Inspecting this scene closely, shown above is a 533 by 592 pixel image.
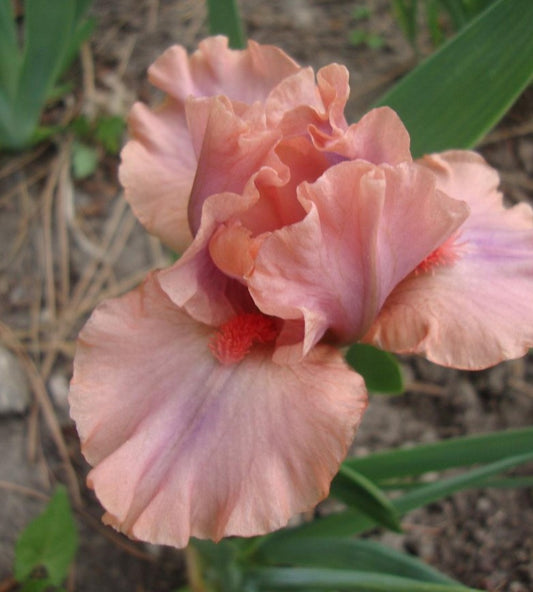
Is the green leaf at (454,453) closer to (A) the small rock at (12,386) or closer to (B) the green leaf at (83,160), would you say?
(A) the small rock at (12,386)

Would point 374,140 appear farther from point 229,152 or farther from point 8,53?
point 8,53

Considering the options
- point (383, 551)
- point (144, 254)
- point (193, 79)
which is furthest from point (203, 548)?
point (144, 254)

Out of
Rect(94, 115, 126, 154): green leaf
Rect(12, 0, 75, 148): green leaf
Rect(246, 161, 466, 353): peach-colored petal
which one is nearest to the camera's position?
Rect(246, 161, 466, 353): peach-colored petal

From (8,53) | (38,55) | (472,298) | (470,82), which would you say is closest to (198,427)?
(472,298)

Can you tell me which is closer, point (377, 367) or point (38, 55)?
point (377, 367)

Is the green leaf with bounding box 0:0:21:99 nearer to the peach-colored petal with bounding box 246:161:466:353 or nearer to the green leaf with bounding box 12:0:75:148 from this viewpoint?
the green leaf with bounding box 12:0:75:148

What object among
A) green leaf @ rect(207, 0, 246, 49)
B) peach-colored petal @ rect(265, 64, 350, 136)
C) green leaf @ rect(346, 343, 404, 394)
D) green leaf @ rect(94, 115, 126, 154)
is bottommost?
green leaf @ rect(346, 343, 404, 394)

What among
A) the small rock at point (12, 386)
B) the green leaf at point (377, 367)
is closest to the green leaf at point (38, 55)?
the small rock at point (12, 386)

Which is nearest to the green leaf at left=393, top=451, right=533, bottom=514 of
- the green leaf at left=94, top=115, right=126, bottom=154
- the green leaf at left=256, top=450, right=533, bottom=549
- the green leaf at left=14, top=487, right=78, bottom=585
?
the green leaf at left=256, top=450, right=533, bottom=549
